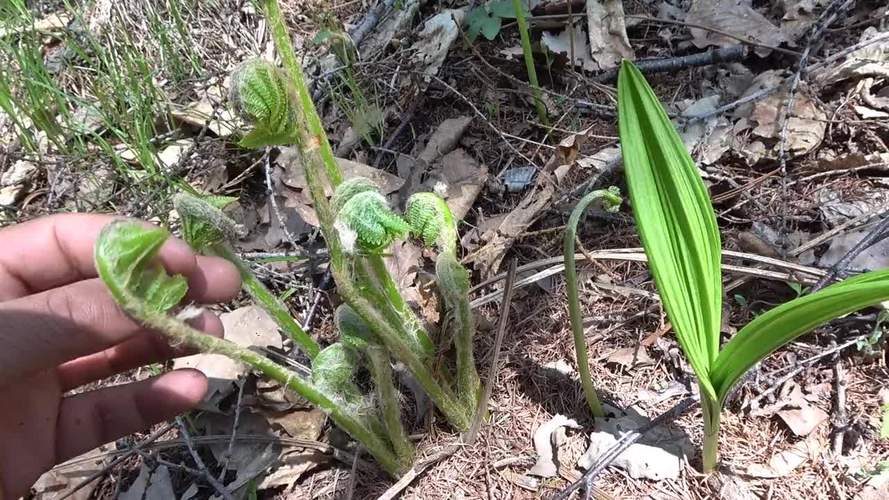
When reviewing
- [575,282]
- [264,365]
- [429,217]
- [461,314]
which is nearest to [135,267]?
[264,365]

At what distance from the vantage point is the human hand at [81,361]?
110cm

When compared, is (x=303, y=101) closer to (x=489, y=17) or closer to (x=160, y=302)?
(x=160, y=302)

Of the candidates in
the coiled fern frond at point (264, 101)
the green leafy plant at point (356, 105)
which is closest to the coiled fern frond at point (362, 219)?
the coiled fern frond at point (264, 101)

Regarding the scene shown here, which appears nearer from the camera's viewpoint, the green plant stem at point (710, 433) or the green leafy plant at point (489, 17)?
the green plant stem at point (710, 433)

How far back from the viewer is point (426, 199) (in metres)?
1.26

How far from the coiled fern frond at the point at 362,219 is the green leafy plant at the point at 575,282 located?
12.7 inches

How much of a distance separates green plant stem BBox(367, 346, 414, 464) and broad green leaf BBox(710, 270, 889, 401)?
25.4 inches

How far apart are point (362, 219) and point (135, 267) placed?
354 mm

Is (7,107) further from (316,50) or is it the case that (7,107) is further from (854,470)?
(854,470)

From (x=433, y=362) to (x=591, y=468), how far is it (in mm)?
425

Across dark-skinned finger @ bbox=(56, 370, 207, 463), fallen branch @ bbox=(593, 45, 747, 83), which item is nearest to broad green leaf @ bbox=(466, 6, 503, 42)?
fallen branch @ bbox=(593, 45, 747, 83)

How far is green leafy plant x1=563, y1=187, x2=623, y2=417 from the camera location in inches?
48.9

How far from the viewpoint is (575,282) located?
1.29 m

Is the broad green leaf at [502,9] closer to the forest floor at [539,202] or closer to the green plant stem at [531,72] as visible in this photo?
the forest floor at [539,202]
